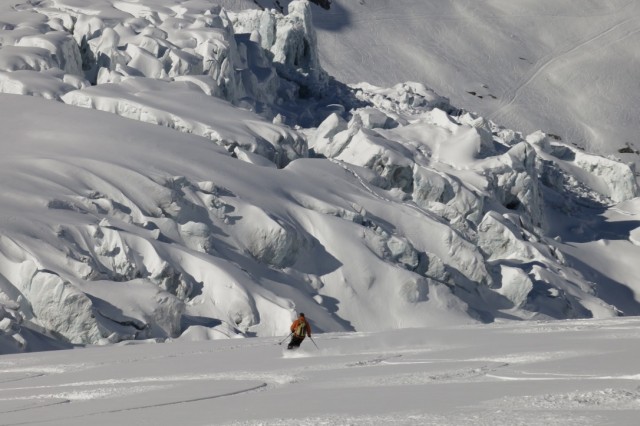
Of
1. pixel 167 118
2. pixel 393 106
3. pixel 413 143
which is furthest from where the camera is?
pixel 393 106

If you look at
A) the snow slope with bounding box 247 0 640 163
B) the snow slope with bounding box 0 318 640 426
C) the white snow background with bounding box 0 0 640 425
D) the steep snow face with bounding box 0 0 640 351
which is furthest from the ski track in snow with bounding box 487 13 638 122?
the snow slope with bounding box 0 318 640 426

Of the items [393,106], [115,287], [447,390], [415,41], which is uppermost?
[447,390]

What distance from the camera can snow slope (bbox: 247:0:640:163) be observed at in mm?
88750

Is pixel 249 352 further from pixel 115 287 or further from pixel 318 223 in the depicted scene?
pixel 318 223

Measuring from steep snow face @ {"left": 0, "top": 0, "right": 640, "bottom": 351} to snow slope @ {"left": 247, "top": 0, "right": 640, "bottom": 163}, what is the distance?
25322 millimetres

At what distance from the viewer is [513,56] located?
100062 millimetres

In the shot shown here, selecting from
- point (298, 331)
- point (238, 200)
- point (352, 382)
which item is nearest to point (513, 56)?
point (238, 200)

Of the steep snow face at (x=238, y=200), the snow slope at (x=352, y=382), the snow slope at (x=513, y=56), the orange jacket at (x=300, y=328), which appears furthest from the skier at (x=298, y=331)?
the snow slope at (x=513, y=56)

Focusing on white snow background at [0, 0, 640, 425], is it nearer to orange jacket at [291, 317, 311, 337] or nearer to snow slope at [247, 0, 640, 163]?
orange jacket at [291, 317, 311, 337]

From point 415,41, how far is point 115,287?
7155 centimetres

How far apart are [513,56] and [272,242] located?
69066 millimetres

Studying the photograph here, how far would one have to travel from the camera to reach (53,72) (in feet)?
154

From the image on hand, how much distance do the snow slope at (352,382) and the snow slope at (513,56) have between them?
6719cm

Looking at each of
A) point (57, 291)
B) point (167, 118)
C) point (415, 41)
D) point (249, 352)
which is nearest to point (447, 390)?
point (249, 352)
